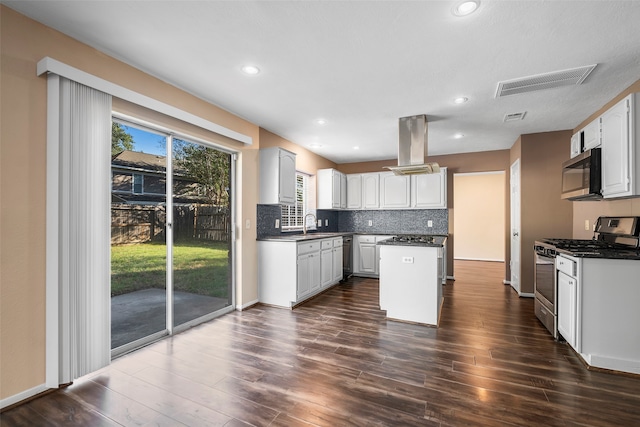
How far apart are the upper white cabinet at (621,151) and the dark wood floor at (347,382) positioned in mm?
1542

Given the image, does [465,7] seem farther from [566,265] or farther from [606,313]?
[606,313]

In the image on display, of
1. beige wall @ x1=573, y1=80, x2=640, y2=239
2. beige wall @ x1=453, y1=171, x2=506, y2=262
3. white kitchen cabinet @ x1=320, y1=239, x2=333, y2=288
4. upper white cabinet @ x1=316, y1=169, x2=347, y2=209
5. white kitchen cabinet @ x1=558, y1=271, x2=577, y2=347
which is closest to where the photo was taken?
white kitchen cabinet @ x1=558, y1=271, x2=577, y2=347

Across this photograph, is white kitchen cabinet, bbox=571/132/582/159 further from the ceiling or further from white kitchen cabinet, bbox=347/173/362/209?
white kitchen cabinet, bbox=347/173/362/209

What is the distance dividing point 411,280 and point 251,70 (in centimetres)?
285

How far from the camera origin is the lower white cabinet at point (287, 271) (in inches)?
152

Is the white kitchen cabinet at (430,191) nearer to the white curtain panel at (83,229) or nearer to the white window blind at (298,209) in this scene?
the white window blind at (298,209)

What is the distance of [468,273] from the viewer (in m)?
6.25

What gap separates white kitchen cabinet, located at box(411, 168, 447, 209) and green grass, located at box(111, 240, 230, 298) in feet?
12.9

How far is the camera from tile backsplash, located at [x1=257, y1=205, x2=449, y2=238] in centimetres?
592

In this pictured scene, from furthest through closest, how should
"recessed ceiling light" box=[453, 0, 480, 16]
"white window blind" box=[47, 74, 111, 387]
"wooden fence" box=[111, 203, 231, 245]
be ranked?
1. "wooden fence" box=[111, 203, 231, 245]
2. "white window blind" box=[47, 74, 111, 387]
3. "recessed ceiling light" box=[453, 0, 480, 16]

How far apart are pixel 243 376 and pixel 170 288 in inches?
52.8

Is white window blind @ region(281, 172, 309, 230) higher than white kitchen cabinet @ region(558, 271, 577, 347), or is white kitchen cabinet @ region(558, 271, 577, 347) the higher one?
white window blind @ region(281, 172, 309, 230)

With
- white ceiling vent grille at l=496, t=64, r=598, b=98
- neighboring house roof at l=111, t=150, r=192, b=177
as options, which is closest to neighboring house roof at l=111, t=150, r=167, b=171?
neighboring house roof at l=111, t=150, r=192, b=177

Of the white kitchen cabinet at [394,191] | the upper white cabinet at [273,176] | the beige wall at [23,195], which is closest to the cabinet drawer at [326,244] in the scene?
the upper white cabinet at [273,176]
